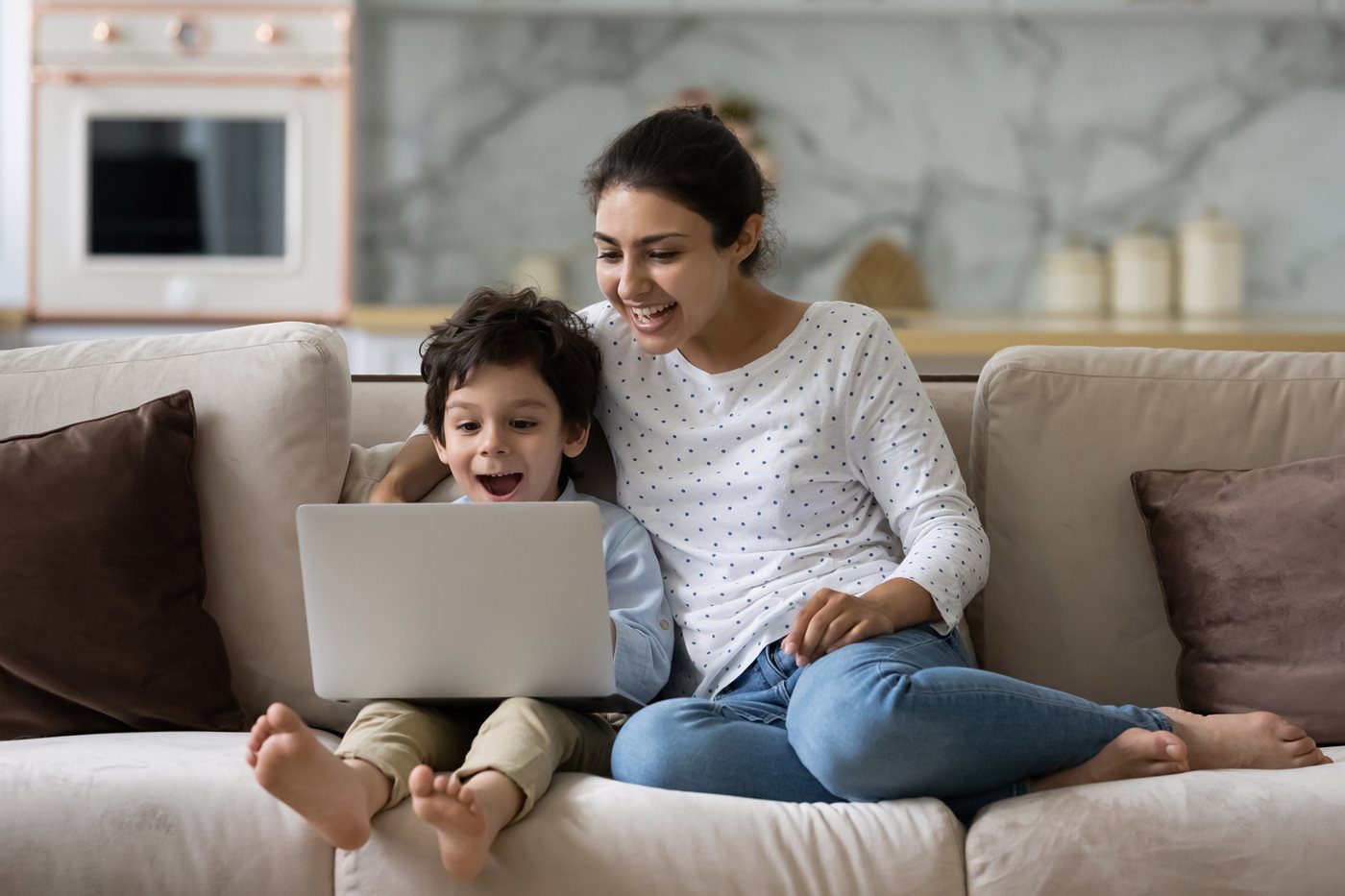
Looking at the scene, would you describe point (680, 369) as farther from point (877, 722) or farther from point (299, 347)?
point (877, 722)

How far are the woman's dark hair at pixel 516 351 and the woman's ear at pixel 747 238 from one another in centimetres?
21

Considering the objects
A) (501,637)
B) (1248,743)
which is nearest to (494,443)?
(501,637)

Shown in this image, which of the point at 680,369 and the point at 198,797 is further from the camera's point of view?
the point at 680,369

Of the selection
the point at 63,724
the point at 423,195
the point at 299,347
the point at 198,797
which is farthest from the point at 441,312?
the point at 198,797

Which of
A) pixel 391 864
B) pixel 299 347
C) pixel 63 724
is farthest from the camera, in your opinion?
pixel 299 347

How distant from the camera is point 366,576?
1.33 metres

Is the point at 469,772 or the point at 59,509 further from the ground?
the point at 59,509

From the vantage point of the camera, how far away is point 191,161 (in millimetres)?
3439

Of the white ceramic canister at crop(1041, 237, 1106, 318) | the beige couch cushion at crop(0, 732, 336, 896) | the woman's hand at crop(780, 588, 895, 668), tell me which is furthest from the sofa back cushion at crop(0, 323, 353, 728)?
the white ceramic canister at crop(1041, 237, 1106, 318)

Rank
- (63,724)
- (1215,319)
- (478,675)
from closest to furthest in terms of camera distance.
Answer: (478,675) < (63,724) < (1215,319)

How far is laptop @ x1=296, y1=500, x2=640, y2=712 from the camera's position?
1298 mm

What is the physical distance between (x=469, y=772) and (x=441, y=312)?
2124 mm

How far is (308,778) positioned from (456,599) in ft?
0.75

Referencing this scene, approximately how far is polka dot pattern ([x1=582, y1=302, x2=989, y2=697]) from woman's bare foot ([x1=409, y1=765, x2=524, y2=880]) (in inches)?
16.5
